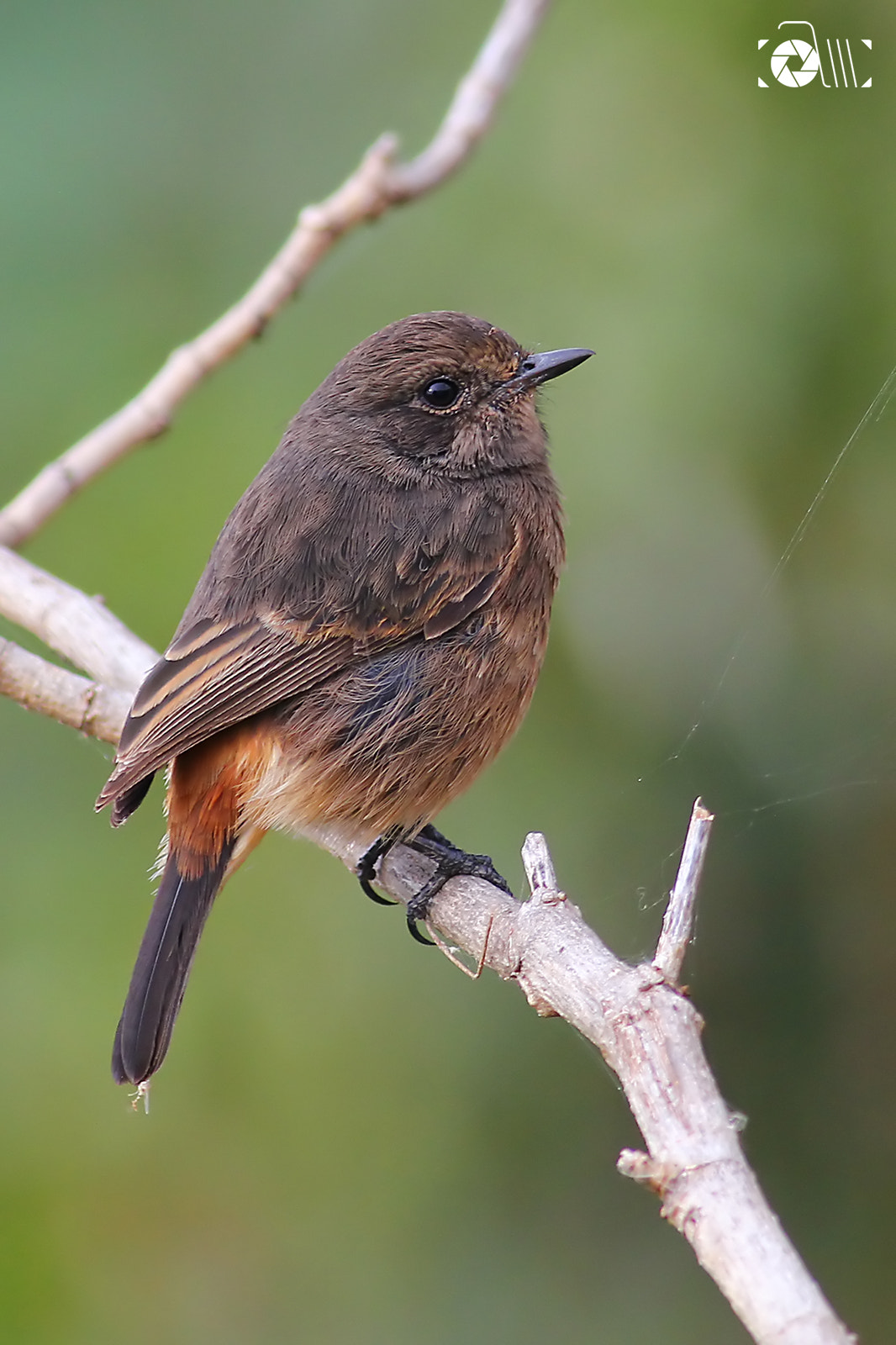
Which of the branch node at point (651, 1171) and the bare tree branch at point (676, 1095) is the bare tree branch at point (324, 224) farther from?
the branch node at point (651, 1171)

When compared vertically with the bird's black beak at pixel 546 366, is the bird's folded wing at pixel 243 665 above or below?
below

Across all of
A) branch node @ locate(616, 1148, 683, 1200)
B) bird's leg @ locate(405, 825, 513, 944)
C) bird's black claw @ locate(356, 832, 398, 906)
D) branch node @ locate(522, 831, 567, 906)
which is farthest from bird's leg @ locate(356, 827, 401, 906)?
branch node @ locate(616, 1148, 683, 1200)

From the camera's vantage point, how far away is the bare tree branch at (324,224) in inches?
135

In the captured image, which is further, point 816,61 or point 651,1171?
point 816,61

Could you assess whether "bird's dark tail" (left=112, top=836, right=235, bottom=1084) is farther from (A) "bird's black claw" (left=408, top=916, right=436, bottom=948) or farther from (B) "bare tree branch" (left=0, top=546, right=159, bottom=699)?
(B) "bare tree branch" (left=0, top=546, right=159, bottom=699)

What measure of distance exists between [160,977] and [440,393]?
169cm

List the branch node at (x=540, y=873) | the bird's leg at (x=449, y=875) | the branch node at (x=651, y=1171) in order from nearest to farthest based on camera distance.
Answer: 1. the branch node at (x=651, y=1171)
2. the branch node at (x=540, y=873)
3. the bird's leg at (x=449, y=875)

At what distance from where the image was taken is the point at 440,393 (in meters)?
3.74

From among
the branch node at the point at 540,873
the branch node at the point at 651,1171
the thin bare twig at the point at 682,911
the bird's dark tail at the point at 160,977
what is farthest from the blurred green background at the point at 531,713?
the branch node at the point at 651,1171

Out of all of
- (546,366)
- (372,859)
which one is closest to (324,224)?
(546,366)

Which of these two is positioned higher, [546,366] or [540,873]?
[546,366]

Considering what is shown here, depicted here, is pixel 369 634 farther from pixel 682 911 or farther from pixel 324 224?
pixel 682 911

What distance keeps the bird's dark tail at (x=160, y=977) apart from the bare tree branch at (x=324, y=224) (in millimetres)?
1148

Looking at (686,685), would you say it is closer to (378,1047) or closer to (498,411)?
(498,411)
